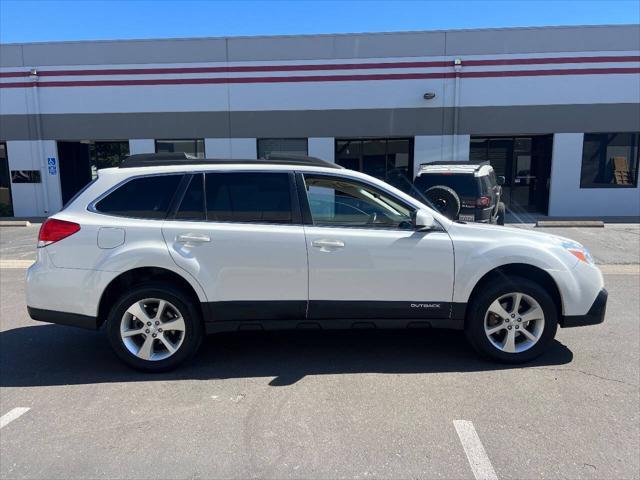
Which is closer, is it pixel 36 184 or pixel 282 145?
pixel 282 145

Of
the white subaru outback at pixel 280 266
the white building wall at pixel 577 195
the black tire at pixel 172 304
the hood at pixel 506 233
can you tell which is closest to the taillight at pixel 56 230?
the white subaru outback at pixel 280 266

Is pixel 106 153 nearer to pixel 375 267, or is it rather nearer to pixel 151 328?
pixel 151 328

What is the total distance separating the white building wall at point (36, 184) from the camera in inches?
656

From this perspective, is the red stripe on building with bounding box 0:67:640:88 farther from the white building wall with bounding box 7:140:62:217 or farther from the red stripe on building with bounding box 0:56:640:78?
the white building wall with bounding box 7:140:62:217

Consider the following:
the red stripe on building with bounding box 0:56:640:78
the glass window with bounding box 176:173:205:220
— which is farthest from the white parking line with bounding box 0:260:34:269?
A: the red stripe on building with bounding box 0:56:640:78

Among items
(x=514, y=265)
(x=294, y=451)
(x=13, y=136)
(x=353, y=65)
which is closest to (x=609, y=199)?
(x=353, y=65)

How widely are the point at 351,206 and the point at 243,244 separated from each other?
3.23 feet

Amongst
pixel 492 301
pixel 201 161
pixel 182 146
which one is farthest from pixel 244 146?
pixel 492 301

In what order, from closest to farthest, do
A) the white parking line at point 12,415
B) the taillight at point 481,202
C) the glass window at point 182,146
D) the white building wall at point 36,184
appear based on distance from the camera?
the white parking line at point 12,415, the taillight at point 481,202, the glass window at point 182,146, the white building wall at point 36,184

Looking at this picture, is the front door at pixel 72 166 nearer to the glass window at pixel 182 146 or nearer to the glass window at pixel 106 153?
the glass window at pixel 106 153

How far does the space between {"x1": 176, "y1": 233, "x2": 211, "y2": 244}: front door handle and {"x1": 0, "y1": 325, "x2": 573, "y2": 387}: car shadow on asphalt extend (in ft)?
3.68

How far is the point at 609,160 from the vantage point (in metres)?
15.7

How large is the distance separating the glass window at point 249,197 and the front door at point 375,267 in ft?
0.78

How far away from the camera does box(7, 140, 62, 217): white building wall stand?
656 inches
